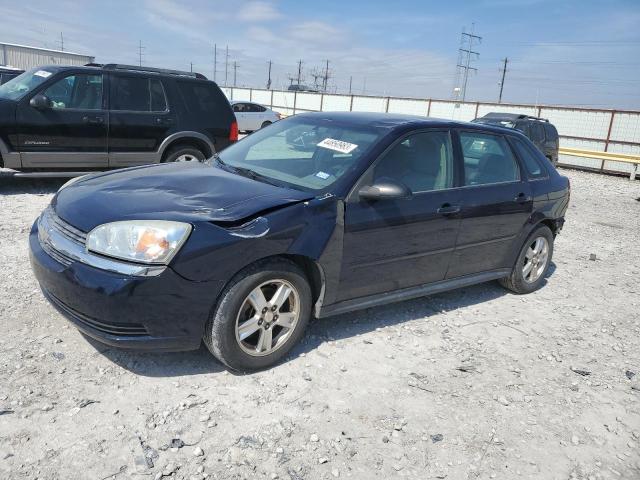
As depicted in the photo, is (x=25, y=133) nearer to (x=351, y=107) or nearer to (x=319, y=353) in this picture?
(x=319, y=353)

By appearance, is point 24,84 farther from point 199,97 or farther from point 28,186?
point 199,97

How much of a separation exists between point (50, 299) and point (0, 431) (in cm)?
82

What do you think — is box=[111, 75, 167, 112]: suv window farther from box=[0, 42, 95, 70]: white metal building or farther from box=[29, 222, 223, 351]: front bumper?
box=[0, 42, 95, 70]: white metal building

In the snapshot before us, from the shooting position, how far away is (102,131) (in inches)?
302

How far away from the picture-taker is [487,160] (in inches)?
184

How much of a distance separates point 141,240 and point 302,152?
5.51 ft

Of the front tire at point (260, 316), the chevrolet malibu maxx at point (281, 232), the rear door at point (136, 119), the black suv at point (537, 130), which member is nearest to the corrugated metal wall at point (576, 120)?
the black suv at point (537, 130)

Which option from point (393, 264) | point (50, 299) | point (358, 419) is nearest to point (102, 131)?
point (50, 299)

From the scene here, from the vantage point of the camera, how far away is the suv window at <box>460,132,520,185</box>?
14.4 ft

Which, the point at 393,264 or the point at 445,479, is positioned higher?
the point at 393,264

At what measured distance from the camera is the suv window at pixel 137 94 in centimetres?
780

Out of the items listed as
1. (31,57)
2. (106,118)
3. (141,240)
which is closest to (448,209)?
(141,240)

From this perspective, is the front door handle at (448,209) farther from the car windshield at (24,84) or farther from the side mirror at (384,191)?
the car windshield at (24,84)

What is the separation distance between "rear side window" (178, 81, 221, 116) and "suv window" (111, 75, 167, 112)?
1.29ft
